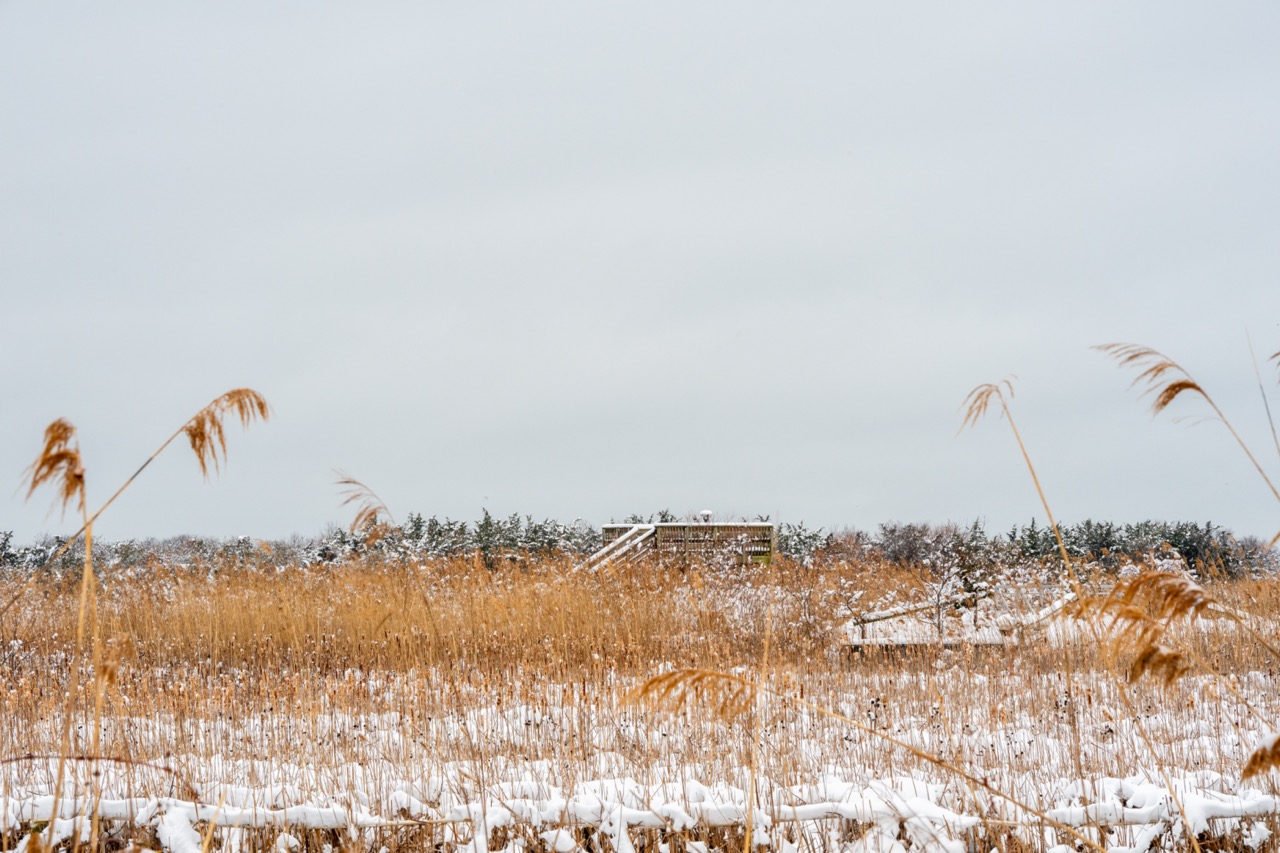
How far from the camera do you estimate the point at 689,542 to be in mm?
18875

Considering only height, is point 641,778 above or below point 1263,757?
below

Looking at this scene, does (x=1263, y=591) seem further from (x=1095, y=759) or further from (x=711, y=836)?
(x=711, y=836)

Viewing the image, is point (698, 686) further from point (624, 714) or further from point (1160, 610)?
point (624, 714)

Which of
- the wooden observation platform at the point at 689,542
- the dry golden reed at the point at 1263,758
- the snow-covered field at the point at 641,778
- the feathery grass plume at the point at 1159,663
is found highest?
the wooden observation platform at the point at 689,542

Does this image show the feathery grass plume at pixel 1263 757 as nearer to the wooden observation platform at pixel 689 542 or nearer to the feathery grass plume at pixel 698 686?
the feathery grass plume at pixel 698 686

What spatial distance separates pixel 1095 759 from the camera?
4414mm

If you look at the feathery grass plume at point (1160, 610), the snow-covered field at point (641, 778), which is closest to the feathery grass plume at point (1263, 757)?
the feathery grass plume at point (1160, 610)

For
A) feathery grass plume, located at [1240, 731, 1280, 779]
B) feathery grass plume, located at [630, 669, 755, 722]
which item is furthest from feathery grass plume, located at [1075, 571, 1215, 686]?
feathery grass plume, located at [630, 669, 755, 722]

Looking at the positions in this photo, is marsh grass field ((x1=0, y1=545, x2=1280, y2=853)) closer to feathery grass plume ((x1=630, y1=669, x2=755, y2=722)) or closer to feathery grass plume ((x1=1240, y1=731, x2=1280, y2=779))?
feathery grass plume ((x1=630, y1=669, x2=755, y2=722))

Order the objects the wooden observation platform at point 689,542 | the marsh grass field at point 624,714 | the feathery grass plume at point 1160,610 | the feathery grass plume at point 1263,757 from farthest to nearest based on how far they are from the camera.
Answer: the wooden observation platform at point 689,542, the marsh grass field at point 624,714, the feathery grass plume at point 1160,610, the feathery grass plume at point 1263,757

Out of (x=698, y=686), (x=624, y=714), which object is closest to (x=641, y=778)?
(x=624, y=714)

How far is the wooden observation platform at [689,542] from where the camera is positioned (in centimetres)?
1613

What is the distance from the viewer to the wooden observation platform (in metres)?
16.1

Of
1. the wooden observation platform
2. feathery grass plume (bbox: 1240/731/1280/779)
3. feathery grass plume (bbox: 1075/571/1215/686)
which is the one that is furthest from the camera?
the wooden observation platform
